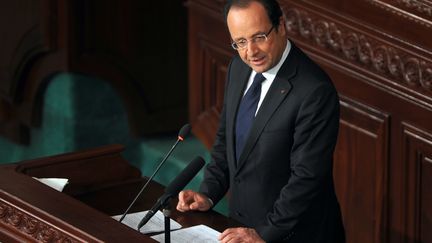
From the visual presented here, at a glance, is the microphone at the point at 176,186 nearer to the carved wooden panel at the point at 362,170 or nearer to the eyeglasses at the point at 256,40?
the eyeglasses at the point at 256,40

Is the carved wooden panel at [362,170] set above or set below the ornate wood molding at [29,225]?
below

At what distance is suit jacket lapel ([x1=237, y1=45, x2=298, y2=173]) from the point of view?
4.09m

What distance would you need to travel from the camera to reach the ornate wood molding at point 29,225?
3896mm

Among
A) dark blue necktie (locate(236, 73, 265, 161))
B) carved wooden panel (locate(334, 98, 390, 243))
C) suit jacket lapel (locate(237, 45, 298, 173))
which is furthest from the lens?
carved wooden panel (locate(334, 98, 390, 243))

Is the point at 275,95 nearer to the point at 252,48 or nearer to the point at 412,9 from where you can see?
the point at 252,48

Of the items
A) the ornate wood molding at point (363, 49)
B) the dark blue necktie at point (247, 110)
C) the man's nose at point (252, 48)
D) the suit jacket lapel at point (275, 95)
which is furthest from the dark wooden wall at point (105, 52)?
the man's nose at point (252, 48)

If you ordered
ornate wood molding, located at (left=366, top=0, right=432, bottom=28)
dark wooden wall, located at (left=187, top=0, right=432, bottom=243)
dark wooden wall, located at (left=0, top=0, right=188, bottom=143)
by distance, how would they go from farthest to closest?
dark wooden wall, located at (left=0, top=0, right=188, bottom=143)
dark wooden wall, located at (left=187, top=0, right=432, bottom=243)
ornate wood molding, located at (left=366, top=0, right=432, bottom=28)

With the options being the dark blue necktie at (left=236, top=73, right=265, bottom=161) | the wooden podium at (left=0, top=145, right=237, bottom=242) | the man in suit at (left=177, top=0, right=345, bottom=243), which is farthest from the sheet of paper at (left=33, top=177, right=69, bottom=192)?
the dark blue necktie at (left=236, top=73, right=265, bottom=161)

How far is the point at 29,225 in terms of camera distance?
402cm

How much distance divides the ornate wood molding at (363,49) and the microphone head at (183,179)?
59.7 inches

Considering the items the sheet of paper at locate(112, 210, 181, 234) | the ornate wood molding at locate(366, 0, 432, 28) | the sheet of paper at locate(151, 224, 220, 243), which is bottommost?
the sheet of paper at locate(112, 210, 181, 234)

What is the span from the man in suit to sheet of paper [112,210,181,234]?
109 mm

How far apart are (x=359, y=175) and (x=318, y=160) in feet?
5.17

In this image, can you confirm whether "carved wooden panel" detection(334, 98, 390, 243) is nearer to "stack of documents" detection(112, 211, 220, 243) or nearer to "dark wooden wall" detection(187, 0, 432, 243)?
"dark wooden wall" detection(187, 0, 432, 243)
